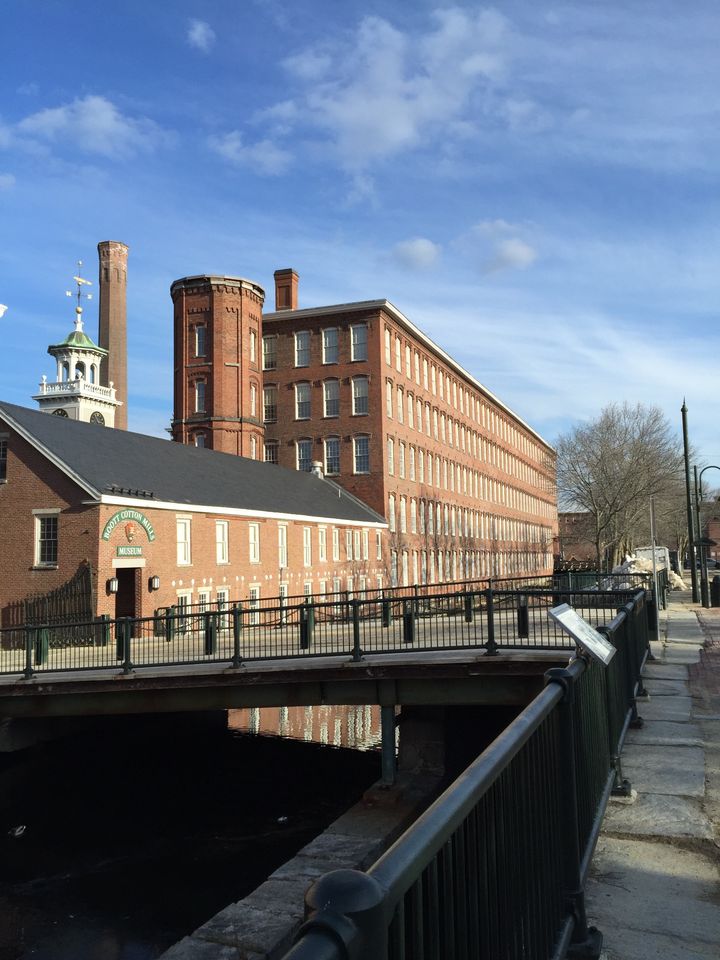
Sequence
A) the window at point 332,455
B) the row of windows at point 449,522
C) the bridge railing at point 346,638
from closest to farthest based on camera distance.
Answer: the bridge railing at point 346,638 < the window at point 332,455 < the row of windows at point 449,522

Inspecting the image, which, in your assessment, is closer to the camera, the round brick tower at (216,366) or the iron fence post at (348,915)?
the iron fence post at (348,915)

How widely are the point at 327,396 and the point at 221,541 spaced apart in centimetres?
2508

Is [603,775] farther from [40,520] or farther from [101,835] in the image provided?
[40,520]

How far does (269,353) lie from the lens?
194 ft

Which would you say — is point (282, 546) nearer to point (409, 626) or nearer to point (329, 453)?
point (329, 453)

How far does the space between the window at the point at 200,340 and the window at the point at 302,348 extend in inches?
281

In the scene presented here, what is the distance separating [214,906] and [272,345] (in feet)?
165

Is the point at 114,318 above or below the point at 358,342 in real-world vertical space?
above

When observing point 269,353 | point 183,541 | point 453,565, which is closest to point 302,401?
point 269,353

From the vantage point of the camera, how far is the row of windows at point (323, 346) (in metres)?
56.0

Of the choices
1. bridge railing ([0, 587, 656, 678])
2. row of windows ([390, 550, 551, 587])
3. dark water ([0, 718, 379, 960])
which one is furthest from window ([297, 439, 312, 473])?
bridge railing ([0, 587, 656, 678])

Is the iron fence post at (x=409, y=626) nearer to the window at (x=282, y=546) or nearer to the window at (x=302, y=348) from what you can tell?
the window at (x=282, y=546)

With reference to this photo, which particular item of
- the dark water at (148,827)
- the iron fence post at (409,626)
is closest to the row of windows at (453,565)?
the dark water at (148,827)

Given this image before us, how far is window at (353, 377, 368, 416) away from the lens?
182 feet
